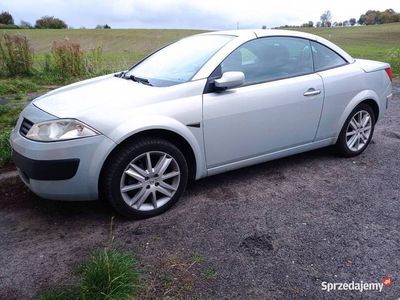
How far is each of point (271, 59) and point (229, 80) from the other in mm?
789

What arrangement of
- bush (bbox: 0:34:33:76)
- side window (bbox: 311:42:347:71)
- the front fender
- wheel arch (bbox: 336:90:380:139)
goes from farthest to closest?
bush (bbox: 0:34:33:76)
wheel arch (bbox: 336:90:380:139)
side window (bbox: 311:42:347:71)
the front fender

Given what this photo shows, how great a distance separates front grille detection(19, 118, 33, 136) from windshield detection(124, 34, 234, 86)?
1.12 metres

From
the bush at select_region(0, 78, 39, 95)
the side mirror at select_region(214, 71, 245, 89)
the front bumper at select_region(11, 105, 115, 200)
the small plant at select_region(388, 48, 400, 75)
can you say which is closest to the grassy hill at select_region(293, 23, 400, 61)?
Result: the small plant at select_region(388, 48, 400, 75)

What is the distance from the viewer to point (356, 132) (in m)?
4.80

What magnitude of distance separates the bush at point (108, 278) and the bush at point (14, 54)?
8.38m

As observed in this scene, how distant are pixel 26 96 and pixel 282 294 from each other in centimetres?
645

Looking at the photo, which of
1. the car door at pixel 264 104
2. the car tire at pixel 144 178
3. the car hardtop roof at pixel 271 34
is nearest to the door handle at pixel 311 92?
the car door at pixel 264 104

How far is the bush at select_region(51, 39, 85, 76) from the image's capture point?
31.3ft

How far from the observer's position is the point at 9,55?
376 inches

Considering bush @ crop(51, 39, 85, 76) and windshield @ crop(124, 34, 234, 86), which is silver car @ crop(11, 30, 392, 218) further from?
bush @ crop(51, 39, 85, 76)

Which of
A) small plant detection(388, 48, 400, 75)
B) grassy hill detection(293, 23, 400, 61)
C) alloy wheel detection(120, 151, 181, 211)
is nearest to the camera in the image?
alloy wheel detection(120, 151, 181, 211)

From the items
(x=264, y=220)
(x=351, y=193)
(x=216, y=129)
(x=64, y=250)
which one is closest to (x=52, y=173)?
(x=64, y=250)

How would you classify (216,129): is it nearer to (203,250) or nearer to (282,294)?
(203,250)

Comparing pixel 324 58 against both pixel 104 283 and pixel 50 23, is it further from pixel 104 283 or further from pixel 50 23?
pixel 50 23
